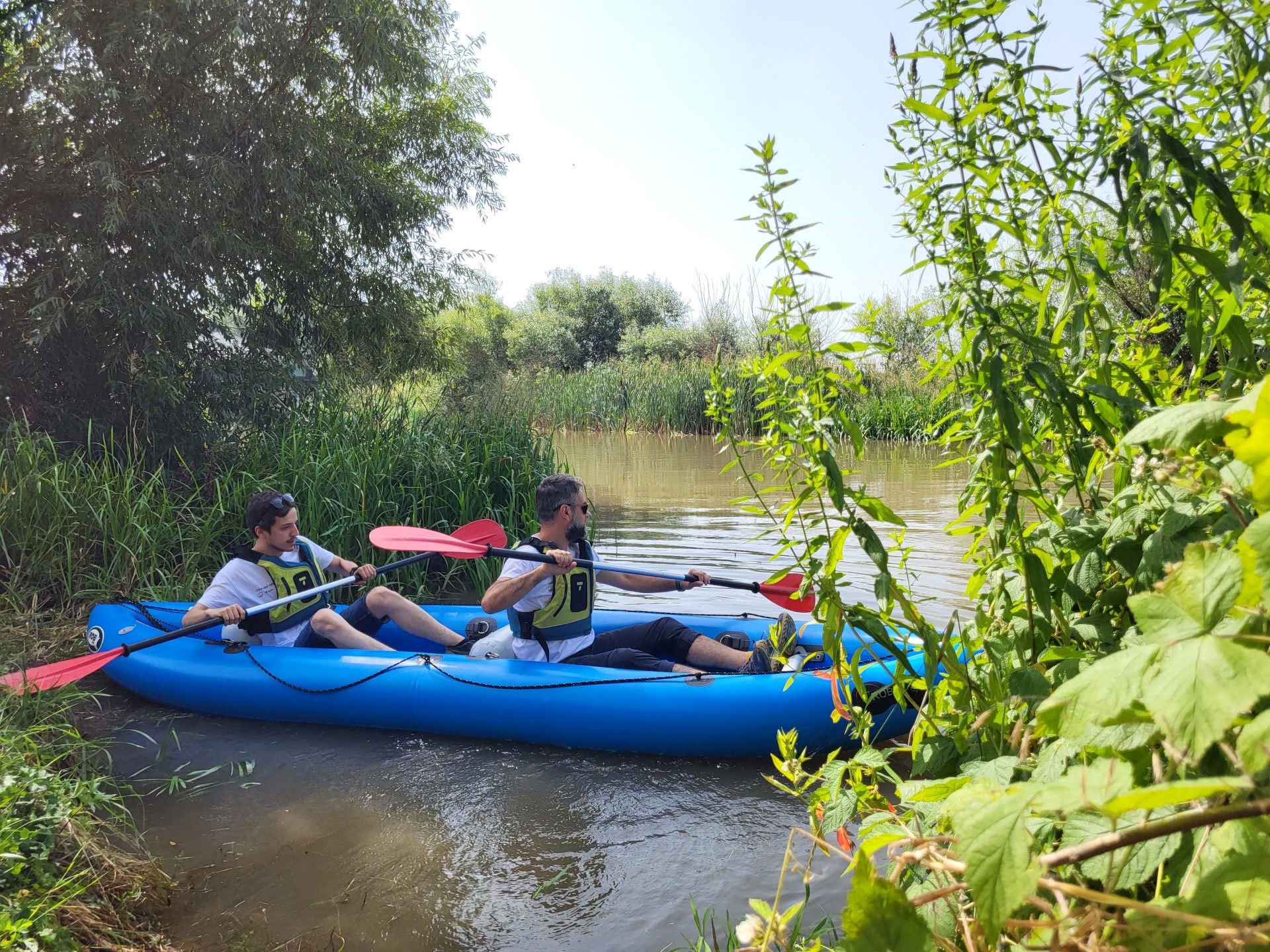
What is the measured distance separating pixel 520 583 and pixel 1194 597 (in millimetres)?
3603

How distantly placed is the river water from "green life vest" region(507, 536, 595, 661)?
57 centimetres

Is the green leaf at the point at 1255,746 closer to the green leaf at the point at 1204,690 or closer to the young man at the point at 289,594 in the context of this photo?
the green leaf at the point at 1204,690

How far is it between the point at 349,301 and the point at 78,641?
4.42 metres

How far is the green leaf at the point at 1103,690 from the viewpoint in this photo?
615 millimetres

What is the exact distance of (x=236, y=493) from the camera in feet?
19.7

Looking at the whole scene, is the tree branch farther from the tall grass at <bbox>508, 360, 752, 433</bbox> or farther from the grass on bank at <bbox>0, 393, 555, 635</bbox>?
the tall grass at <bbox>508, 360, 752, 433</bbox>

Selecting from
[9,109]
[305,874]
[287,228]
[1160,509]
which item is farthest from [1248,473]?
[9,109]

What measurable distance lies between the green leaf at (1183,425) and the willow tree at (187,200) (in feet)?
23.5

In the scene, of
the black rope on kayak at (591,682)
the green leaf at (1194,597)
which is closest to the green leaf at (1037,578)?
the green leaf at (1194,597)

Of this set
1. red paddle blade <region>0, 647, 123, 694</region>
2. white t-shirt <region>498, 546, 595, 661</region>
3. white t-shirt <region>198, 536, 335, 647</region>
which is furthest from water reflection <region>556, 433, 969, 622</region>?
red paddle blade <region>0, 647, 123, 694</region>

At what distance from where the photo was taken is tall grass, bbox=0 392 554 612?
517 centimetres

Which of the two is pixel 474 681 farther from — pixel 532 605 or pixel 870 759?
pixel 870 759

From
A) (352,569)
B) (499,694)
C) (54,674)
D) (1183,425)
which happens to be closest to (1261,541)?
(1183,425)

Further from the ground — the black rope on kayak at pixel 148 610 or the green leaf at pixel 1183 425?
the green leaf at pixel 1183 425
